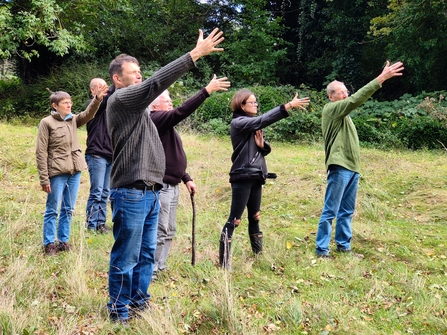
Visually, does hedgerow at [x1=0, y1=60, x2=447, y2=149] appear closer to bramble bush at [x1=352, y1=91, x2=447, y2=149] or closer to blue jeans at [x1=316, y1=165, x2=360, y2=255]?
bramble bush at [x1=352, y1=91, x2=447, y2=149]

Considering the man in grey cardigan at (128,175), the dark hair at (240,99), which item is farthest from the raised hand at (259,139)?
the man in grey cardigan at (128,175)

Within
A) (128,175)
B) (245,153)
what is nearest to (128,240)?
(128,175)

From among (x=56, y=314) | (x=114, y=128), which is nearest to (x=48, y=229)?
(x=56, y=314)

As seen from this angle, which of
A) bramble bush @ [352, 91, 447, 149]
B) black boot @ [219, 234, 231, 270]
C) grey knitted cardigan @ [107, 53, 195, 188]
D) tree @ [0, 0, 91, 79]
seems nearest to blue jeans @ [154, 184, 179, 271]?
black boot @ [219, 234, 231, 270]

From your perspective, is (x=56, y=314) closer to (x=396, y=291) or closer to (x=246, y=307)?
(x=246, y=307)

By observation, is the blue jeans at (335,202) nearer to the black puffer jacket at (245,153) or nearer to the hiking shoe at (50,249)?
the black puffer jacket at (245,153)

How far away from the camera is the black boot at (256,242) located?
484 cm

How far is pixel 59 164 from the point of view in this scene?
15.5 feet

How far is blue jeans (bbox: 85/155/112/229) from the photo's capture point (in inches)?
223

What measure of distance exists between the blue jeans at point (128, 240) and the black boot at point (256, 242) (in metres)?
1.67

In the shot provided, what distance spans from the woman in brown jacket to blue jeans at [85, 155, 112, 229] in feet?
2.22

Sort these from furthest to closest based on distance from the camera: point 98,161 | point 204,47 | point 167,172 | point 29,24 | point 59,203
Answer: point 29,24 < point 98,161 < point 59,203 < point 167,172 < point 204,47

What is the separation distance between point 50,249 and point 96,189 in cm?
122

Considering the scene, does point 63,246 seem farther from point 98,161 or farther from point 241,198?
point 241,198
